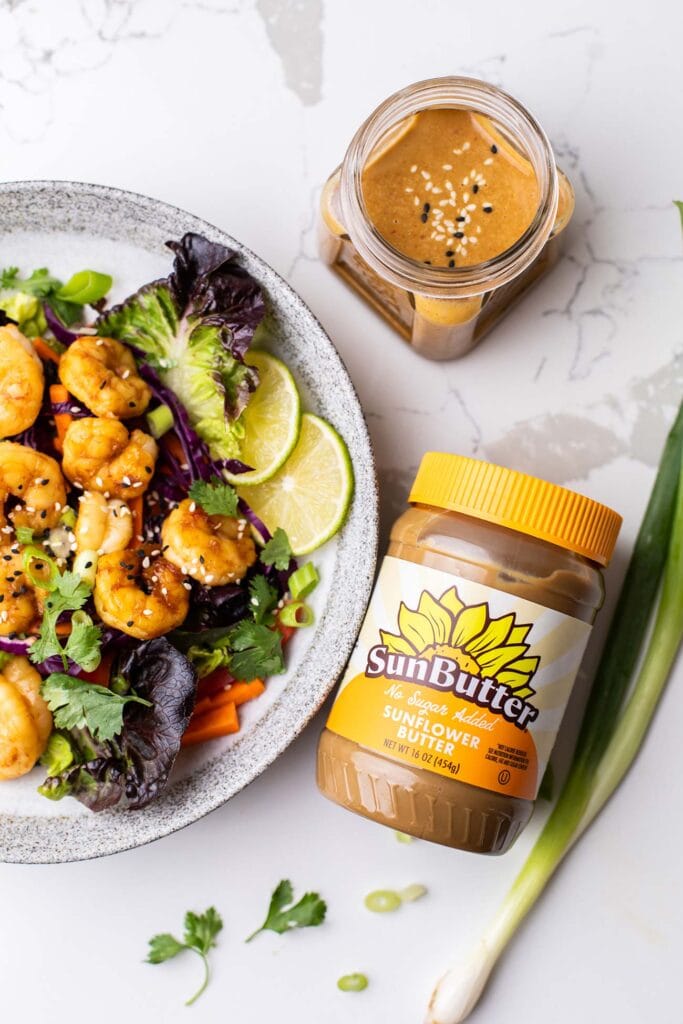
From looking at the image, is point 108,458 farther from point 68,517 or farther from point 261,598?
point 261,598


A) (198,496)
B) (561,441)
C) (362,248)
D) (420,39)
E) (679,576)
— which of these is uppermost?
(420,39)

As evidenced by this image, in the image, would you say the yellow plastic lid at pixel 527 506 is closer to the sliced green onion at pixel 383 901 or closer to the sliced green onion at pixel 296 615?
the sliced green onion at pixel 296 615

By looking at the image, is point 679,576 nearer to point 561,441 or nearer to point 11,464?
point 561,441

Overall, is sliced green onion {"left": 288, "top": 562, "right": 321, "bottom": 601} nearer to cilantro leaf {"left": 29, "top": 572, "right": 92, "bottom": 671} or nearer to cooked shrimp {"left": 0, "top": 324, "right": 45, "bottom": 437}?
cilantro leaf {"left": 29, "top": 572, "right": 92, "bottom": 671}

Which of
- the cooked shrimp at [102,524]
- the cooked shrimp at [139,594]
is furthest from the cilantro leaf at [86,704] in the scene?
the cooked shrimp at [102,524]

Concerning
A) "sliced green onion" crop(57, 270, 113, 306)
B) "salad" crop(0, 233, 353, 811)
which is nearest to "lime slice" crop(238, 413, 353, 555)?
"salad" crop(0, 233, 353, 811)

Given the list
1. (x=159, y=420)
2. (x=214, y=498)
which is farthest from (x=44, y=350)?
(x=214, y=498)

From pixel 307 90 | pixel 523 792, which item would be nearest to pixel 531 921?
pixel 523 792
